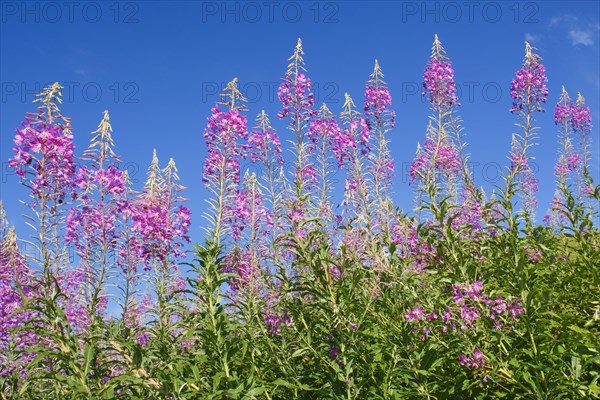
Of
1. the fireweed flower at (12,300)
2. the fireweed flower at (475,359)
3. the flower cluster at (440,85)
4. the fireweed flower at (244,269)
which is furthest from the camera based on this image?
the flower cluster at (440,85)

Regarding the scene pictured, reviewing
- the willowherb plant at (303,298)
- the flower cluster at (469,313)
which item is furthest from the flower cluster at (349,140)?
the flower cluster at (469,313)

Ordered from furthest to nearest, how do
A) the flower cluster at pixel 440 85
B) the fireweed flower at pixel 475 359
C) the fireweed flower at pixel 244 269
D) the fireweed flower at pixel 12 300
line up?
the flower cluster at pixel 440 85 → the fireweed flower at pixel 244 269 → the fireweed flower at pixel 12 300 → the fireweed flower at pixel 475 359

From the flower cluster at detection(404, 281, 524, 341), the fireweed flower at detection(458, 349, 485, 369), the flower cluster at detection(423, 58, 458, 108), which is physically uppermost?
the flower cluster at detection(423, 58, 458, 108)

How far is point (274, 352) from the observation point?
450 centimetres

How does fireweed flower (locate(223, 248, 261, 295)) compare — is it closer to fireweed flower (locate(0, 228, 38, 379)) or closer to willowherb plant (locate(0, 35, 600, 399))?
willowherb plant (locate(0, 35, 600, 399))

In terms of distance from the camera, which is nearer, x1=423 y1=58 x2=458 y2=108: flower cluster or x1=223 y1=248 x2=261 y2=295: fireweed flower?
x1=223 y1=248 x2=261 y2=295: fireweed flower

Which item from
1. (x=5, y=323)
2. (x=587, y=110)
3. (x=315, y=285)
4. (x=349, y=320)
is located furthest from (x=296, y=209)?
(x=587, y=110)

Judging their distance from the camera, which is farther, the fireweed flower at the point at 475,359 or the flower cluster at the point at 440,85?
the flower cluster at the point at 440,85

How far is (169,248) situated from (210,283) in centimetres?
229

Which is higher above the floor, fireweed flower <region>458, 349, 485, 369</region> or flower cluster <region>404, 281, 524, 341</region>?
flower cluster <region>404, 281, 524, 341</region>

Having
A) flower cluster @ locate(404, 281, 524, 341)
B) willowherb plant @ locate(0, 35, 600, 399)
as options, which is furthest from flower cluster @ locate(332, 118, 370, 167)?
flower cluster @ locate(404, 281, 524, 341)

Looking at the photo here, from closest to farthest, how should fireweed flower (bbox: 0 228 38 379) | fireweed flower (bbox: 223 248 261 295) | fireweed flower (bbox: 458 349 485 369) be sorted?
1. fireweed flower (bbox: 458 349 485 369)
2. fireweed flower (bbox: 0 228 38 379)
3. fireweed flower (bbox: 223 248 261 295)

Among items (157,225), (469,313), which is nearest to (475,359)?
(469,313)

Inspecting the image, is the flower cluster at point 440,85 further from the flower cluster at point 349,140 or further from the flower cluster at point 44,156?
the flower cluster at point 44,156
